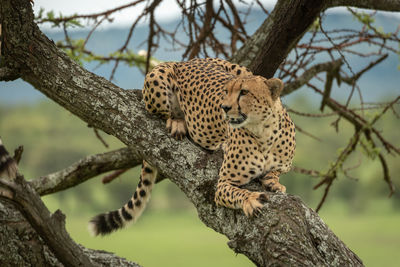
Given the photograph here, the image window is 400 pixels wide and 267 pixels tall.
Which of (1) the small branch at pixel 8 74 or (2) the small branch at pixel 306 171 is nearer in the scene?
(1) the small branch at pixel 8 74

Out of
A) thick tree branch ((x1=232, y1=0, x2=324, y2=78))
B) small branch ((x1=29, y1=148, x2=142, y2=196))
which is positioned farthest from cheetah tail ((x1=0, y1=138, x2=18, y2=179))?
small branch ((x1=29, y1=148, x2=142, y2=196))

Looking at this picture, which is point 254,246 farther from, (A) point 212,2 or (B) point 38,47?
(A) point 212,2

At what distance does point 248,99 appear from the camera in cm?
242

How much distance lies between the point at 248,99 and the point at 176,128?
0.76 metres

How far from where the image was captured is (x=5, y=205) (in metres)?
2.68


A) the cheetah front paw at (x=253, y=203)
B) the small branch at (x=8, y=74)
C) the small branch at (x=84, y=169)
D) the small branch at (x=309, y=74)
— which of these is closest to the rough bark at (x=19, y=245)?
the small branch at (x=8, y=74)

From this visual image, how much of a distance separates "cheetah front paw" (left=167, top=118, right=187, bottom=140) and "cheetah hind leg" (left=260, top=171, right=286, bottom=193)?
0.59m

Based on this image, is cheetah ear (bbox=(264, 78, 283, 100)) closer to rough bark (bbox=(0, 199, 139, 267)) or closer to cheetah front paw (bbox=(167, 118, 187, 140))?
cheetah front paw (bbox=(167, 118, 187, 140))

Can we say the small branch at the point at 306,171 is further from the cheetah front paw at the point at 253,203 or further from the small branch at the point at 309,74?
the cheetah front paw at the point at 253,203

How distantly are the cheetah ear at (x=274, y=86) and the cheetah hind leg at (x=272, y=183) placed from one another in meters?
0.50

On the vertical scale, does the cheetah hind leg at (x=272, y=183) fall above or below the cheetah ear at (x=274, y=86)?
below

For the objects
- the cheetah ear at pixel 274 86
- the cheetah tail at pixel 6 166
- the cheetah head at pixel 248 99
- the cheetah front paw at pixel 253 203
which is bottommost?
the cheetah tail at pixel 6 166

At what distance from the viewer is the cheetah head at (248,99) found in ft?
7.93

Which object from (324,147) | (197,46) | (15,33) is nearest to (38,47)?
(15,33)
